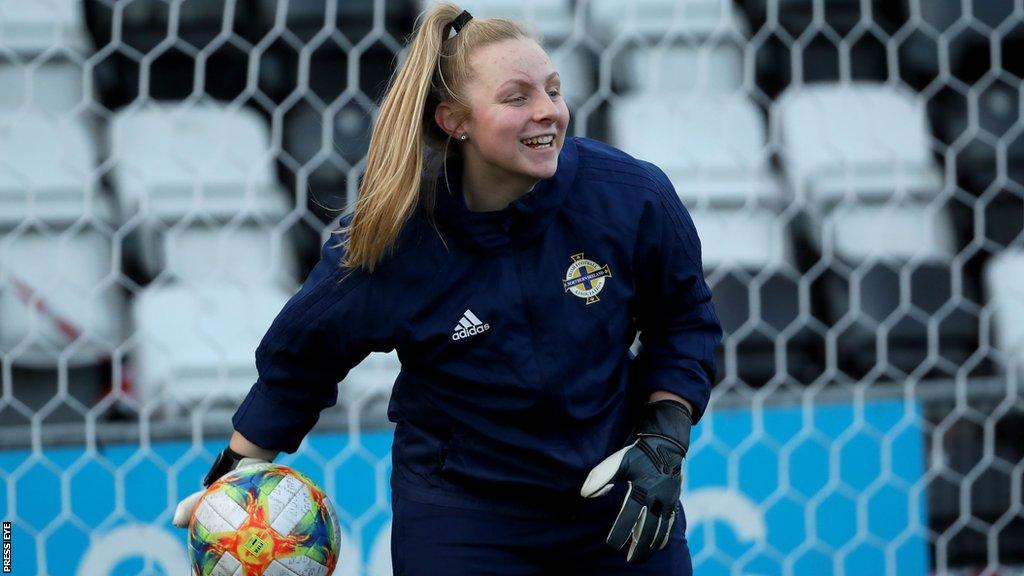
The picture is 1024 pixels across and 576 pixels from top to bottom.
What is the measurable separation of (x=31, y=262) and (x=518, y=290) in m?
1.55

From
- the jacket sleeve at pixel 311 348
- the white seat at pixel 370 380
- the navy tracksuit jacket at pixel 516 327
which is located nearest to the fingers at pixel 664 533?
the navy tracksuit jacket at pixel 516 327

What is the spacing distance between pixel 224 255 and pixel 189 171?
0.20 meters

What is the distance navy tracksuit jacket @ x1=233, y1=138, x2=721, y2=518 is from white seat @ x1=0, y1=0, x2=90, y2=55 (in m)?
1.54

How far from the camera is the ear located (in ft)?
4.80

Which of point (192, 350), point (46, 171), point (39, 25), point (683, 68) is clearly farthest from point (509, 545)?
point (39, 25)

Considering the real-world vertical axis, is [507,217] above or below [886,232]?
above

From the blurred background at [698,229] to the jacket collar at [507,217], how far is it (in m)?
1.01

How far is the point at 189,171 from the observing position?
2.69 meters

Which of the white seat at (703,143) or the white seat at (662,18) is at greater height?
the white seat at (662,18)

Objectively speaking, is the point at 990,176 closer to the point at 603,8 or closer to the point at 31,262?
the point at 603,8

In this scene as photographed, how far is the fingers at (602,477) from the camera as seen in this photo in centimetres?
139

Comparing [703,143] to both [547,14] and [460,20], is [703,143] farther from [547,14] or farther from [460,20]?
[460,20]

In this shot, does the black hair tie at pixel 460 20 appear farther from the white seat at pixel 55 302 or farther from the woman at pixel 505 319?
the white seat at pixel 55 302

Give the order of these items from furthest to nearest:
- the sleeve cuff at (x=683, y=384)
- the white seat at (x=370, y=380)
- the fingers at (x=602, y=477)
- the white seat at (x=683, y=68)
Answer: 1. the white seat at (x=683, y=68)
2. the white seat at (x=370, y=380)
3. the sleeve cuff at (x=683, y=384)
4. the fingers at (x=602, y=477)
